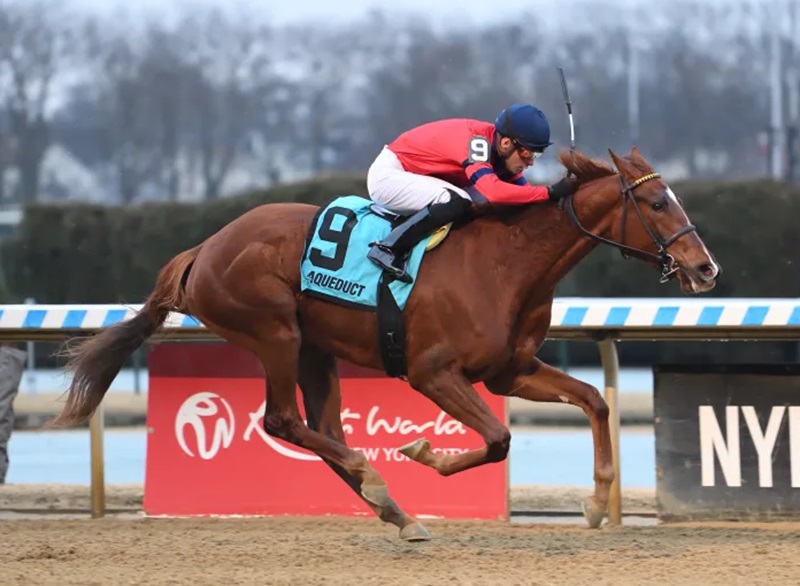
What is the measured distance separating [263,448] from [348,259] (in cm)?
173

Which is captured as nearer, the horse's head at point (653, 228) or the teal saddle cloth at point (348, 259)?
the horse's head at point (653, 228)

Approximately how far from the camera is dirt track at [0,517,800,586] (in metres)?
5.37

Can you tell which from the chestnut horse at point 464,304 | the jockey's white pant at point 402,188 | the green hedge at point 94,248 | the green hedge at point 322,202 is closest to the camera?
the chestnut horse at point 464,304

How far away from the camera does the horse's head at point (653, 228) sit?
5660 mm

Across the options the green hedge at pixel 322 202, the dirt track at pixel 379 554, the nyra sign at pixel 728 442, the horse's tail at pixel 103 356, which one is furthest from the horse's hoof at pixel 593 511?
the green hedge at pixel 322 202

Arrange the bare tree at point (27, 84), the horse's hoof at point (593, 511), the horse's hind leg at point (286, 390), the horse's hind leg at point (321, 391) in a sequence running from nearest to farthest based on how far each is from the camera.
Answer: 1. the horse's hoof at point (593, 511)
2. the horse's hind leg at point (286, 390)
3. the horse's hind leg at point (321, 391)
4. the bare tree at point (27, 84)

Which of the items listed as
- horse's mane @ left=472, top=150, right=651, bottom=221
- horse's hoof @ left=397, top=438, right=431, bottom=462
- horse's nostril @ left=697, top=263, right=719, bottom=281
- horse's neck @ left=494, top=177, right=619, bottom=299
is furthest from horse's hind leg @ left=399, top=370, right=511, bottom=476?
horse's nostril @ left=697, top=263, right=719, bottom=281

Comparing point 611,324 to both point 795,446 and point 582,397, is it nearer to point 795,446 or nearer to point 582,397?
point 582,397

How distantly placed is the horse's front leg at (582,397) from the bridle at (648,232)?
606mm

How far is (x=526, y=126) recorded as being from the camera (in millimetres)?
5984

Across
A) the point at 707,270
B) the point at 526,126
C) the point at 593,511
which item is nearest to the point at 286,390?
the point at 593,511

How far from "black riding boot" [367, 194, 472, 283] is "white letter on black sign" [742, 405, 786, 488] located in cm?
203

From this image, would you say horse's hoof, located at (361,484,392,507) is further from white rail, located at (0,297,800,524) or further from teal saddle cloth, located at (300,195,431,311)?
white rail, located at (0,297,800,524)

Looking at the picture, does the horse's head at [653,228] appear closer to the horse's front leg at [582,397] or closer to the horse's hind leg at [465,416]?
the horse's front leg at [582,397]
